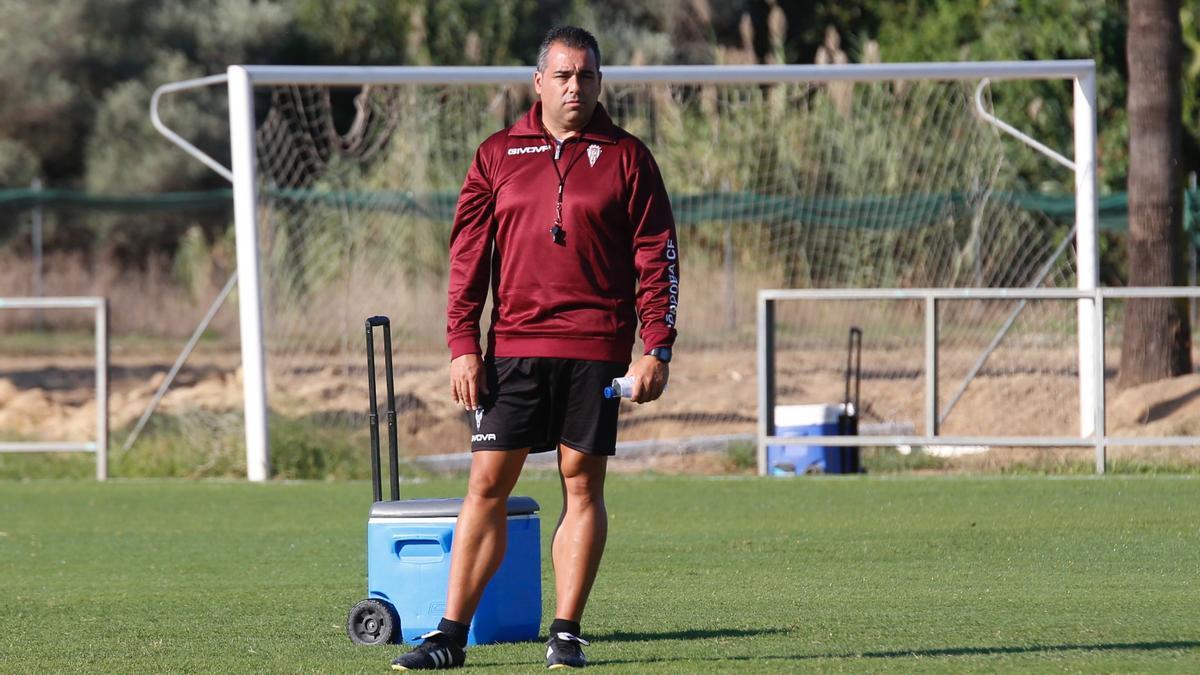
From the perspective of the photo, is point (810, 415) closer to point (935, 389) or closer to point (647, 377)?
point (935, 389)

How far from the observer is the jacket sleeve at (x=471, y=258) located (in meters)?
5.67

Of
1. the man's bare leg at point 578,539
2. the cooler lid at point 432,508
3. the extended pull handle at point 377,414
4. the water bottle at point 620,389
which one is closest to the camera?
the water bottle at point 620,389

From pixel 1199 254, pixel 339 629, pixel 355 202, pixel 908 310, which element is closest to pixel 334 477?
pixel 355 202

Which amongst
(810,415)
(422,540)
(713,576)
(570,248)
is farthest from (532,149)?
(810,415)

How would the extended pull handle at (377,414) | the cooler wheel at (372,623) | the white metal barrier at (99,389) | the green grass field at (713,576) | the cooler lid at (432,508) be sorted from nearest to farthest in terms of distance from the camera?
the green grass field at (713,576) < the cooler lid at (432,508) < the cooler wheel at (372,623) < the extended pull handle at (377,414) < the white metal barrier at (99,389)

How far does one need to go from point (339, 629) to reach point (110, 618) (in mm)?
1065

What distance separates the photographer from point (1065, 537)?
9.45 metres

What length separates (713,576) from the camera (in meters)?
8.35

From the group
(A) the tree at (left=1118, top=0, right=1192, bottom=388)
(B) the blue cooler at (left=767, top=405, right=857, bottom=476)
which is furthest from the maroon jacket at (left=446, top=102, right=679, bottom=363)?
(A) the tree at (left=1118, top=0, right=1192, bottom=388)

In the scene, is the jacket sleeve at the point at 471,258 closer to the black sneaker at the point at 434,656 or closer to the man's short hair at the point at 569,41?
the man's short hair at the point at 569,41

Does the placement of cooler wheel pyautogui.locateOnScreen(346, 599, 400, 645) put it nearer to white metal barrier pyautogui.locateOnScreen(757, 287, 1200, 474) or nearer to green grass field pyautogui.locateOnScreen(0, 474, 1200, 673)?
green grass field pyautogui.locateOnScreen(0, 474, 1200, 673)

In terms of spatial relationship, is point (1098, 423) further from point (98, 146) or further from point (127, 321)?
point (98, 146)

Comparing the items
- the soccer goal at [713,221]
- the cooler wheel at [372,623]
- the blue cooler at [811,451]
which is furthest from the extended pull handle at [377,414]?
the soccer goal at [713,221]

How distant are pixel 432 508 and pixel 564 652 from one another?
81cm
